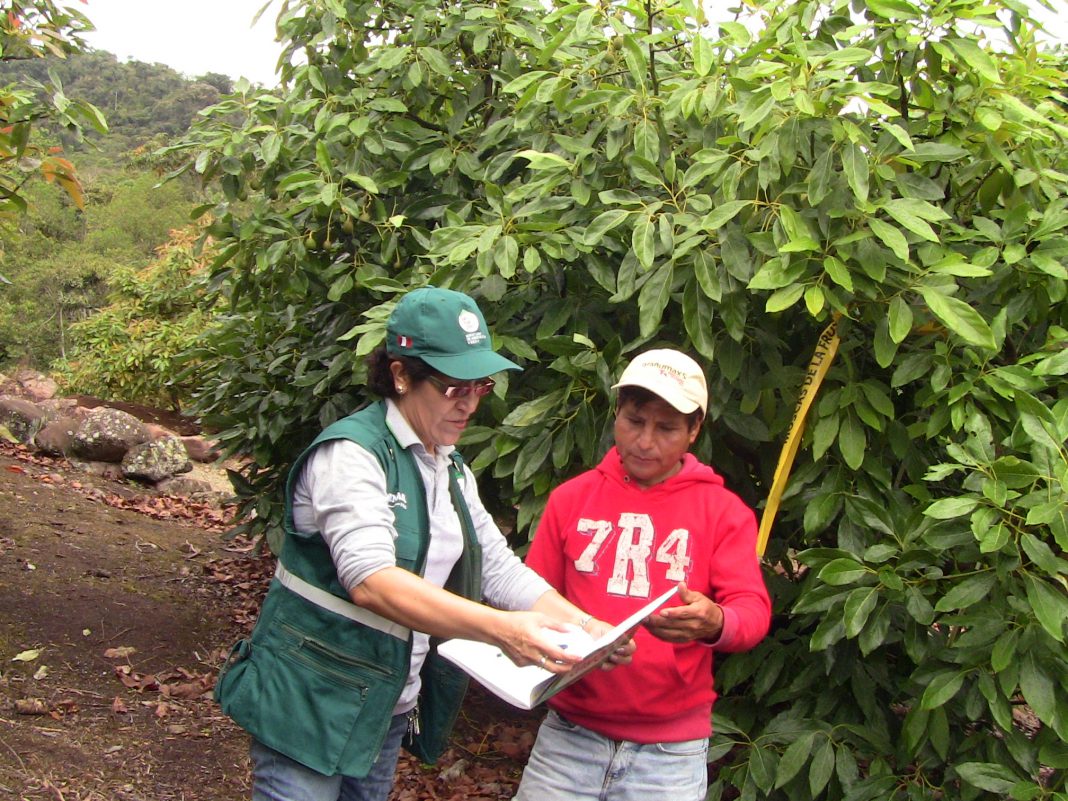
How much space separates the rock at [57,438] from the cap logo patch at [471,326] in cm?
859

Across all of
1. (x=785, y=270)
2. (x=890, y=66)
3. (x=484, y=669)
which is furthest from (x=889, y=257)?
(x=484, y=669)

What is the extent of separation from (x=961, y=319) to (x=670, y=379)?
884 mm

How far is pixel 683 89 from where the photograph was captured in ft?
11.0

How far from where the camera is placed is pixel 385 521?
6.97ft

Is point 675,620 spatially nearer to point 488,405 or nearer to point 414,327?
point 414,327

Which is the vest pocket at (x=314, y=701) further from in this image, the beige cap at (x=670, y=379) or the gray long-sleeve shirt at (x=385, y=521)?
the beige cap at (x=670, y=379)

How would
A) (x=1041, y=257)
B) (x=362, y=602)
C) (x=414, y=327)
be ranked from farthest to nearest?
(x=1041, y=257)
(x=414, y=327)
(x=362, y=602)

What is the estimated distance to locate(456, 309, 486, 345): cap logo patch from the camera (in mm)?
2277

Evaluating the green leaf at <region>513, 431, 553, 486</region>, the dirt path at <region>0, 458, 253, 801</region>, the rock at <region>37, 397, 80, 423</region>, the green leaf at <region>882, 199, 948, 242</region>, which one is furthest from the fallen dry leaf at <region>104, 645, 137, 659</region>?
the rock at <region>37, 397, 80, 423</region>

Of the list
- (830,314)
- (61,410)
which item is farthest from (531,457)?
(61,410)

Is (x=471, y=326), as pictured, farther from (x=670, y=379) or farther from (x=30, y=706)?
(x=30, y=706)

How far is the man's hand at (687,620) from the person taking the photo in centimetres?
225

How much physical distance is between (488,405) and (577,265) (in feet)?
1.84

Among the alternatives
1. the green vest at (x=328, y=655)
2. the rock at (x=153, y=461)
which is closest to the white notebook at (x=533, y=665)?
the green vest at (x=328, y=655)
